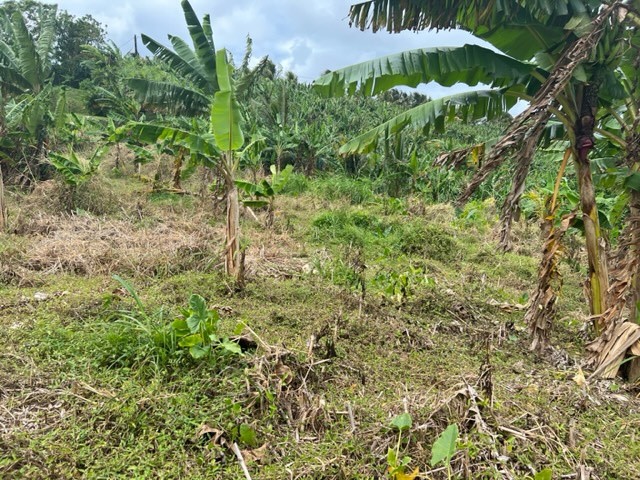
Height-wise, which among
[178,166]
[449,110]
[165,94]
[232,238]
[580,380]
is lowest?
[580,380]

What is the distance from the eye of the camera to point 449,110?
4715 mm

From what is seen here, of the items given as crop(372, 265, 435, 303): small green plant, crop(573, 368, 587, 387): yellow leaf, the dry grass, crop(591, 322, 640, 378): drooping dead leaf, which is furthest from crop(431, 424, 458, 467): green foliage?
the dry grass

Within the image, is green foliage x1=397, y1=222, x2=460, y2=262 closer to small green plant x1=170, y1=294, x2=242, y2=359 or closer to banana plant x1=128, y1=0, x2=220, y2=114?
banana plant x1=128, y1=0, x2=220, y2=114

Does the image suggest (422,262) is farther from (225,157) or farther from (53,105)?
(53,105)

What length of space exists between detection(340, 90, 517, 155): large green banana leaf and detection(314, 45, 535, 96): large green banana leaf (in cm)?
16

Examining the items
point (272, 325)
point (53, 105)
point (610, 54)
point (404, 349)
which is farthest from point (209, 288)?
point (53, 105)

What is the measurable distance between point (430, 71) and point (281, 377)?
3.14m

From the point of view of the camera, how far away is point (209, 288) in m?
4.75

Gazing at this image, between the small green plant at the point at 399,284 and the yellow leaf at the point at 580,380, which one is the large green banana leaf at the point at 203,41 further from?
the yellow leaf at the point at 580,380

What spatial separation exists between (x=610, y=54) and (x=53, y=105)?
12.4m

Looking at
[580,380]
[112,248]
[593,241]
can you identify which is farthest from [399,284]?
[112,248]

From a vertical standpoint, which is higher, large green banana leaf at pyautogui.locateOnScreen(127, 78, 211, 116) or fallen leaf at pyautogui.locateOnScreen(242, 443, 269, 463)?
large green banana leaf at pyautogui.locateOnScreen(127, 78, 211, 116)

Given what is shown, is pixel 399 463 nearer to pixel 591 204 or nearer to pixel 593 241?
pixel 593 241

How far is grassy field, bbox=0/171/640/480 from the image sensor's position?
7.13 ft
